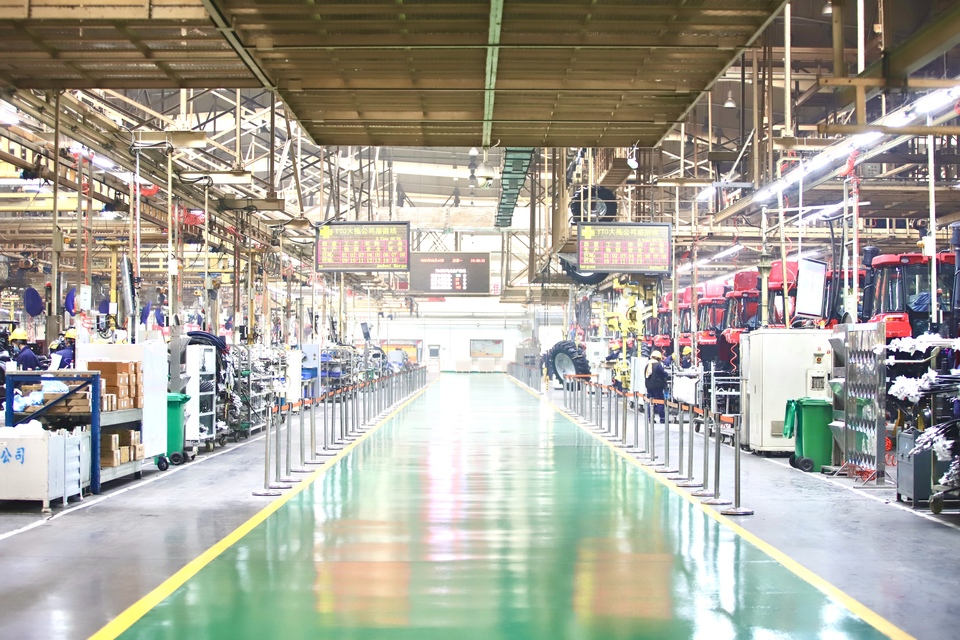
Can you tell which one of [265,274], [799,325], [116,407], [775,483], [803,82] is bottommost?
[775,483]

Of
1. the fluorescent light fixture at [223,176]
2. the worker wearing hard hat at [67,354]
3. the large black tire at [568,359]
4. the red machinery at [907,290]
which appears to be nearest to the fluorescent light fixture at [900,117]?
the red machinery at [907,290]

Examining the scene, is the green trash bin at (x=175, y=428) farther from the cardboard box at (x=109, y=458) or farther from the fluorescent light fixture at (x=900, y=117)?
the fluorescent light fixture at (x=900, y=117)

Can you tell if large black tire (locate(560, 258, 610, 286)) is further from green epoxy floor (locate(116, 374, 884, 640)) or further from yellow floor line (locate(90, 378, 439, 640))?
yellow floor line (locate(90, 378, 439, 640))

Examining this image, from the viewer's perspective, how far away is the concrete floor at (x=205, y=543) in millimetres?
5594

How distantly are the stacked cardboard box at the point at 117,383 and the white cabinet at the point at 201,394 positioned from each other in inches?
88.1

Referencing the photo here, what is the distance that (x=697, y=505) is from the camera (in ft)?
30.8

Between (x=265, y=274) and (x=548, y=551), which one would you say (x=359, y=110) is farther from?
(x=265, y=274)

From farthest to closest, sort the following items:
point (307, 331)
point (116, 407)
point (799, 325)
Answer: point (307, 331)
point (799, 325)
point (116, 407)

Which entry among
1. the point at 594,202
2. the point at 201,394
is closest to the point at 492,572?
the point at 201,394

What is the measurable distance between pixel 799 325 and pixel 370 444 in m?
7.74

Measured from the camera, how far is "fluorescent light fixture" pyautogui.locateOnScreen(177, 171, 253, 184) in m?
13.3

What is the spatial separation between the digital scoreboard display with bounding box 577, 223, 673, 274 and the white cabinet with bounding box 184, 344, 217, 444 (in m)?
7.12

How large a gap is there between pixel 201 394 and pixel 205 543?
710 cm

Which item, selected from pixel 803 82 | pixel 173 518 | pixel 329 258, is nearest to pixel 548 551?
pixel 173 518
